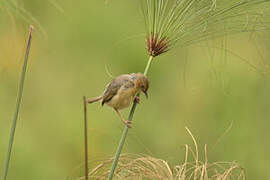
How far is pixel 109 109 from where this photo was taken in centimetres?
361

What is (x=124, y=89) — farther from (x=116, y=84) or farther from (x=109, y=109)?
(x=109, y=109)

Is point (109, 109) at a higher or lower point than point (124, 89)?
lower

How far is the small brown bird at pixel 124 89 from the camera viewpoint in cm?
131

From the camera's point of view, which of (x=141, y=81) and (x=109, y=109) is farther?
(x=109, y=109)

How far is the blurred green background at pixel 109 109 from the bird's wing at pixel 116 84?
1.69m

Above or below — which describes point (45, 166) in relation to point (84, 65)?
below

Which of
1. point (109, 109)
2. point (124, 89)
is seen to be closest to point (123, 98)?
point (124, 89)

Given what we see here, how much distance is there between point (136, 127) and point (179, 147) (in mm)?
292

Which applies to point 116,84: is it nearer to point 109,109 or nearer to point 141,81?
point 141,81

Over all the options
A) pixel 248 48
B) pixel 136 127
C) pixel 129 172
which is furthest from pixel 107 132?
pixel 129 172

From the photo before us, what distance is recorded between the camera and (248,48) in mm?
3281

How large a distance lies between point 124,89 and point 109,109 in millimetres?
2271

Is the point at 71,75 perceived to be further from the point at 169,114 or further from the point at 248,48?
the point at 248,48

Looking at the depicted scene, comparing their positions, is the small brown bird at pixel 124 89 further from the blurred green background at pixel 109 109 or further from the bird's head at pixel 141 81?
the blurred green background at pixel 109 109
